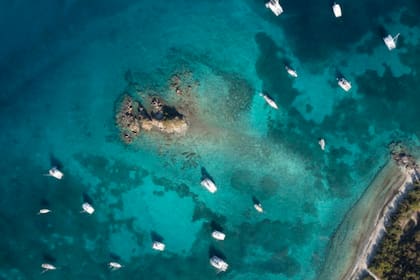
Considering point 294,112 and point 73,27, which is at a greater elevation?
point 294,112

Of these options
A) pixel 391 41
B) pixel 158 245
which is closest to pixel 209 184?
pixel 158 245

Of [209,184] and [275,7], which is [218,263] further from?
[275,7]

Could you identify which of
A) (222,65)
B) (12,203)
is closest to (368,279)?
(222,65)

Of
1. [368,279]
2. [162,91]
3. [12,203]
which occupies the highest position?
[162,91]

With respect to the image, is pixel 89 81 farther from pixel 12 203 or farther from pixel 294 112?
Answer: pixel 294 112

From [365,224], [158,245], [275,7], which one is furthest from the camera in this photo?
[365,224]

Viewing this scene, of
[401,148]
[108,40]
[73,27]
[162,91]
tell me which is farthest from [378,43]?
[73,27]

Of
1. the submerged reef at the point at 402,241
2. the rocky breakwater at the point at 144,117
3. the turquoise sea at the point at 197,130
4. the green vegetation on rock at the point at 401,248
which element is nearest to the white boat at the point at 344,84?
the turquoise sea at the point at 197,130
